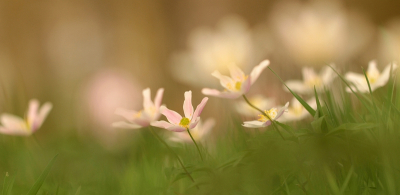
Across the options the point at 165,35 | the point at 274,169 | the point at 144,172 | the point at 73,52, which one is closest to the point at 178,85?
the point at 165,35

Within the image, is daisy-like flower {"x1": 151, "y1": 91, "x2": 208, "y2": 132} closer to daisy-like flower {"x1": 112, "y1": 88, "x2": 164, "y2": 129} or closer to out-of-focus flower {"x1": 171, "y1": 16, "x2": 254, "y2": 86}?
daisy-like flower {"x1": 112, "y1": 88, "x2": 164, "y2": 129}

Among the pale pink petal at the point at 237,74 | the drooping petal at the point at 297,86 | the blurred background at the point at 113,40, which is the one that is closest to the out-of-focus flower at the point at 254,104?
the drooping petal at the point at 297,86

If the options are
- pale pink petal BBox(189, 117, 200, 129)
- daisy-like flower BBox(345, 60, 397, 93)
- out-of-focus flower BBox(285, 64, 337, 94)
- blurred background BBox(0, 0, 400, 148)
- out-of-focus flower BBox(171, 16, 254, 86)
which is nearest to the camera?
pale pink petal BBox(189, 117, 200, 129)

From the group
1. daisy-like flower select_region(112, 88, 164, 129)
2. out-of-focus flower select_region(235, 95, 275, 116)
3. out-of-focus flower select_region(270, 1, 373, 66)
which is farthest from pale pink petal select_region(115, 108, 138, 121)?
out-of-focus flower select_region(270, 1, 373, 66)

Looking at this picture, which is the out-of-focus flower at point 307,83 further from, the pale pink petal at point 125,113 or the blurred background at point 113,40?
the blurred background at point 113,40

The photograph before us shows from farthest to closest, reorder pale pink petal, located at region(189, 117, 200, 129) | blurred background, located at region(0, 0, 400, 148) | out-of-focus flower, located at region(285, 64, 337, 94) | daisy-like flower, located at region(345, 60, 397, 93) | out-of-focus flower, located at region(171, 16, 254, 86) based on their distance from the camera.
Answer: blurred background, located at region(0, 0, 400, 148), out-of-focus flower, located at region(171, 16, 254, 86), out-of-focus flower, located at region(285, 64, 337, 94), daisy-like flower, located at region(345, 60, 397, 93), pale pink petal, located at region(189, 117, 200, 129)

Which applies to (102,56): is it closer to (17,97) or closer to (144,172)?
(17,97)

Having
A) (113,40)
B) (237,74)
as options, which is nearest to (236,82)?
(237,74)
